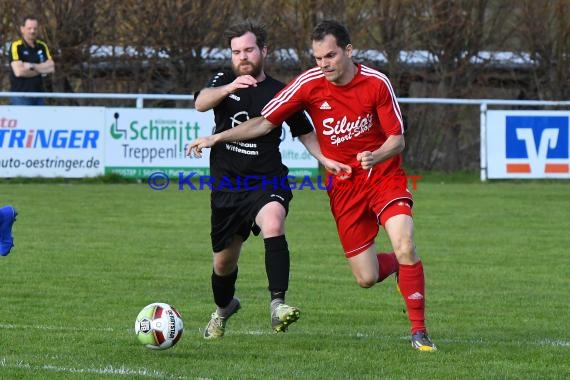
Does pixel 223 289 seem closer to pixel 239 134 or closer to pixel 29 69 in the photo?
pixel 239 134

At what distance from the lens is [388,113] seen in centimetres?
743

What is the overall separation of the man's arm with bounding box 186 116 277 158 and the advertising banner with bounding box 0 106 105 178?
36.5 ft

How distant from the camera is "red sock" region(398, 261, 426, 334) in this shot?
23.6ft

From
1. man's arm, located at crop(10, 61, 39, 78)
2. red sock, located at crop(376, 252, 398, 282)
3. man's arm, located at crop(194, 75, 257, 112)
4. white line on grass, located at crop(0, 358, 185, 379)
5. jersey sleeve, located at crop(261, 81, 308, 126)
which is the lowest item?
man's arm, located at crop(10, 61, 39, 78)

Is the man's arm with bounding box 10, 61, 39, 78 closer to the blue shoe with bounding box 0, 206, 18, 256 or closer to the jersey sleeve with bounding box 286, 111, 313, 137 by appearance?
the blue shoe with bounding box 0, 206, 18, 256

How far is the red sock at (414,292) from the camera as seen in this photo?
7.19 meters

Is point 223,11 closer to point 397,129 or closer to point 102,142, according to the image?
point 102,142

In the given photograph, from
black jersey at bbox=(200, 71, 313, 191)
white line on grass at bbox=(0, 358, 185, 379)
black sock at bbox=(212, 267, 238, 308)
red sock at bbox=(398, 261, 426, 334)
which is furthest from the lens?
black sock at bbox=(212, 267, 238, 308)

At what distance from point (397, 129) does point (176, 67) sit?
1663 cm

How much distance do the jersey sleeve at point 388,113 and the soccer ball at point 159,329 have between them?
167 cm

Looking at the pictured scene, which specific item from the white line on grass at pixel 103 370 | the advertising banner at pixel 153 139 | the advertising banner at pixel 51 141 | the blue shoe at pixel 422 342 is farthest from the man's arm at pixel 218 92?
the advertising banner at pixel 153 139

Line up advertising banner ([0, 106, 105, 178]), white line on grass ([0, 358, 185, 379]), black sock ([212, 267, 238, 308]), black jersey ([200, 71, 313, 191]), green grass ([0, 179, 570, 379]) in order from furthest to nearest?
advertising banner ([0, 106, 105, 178]), black sock ([212, 267, 238, 308]), black jersey ([200, 71, 313, 191]), green grass ([0, 179, 570, 379]), white line on grass ([0, 358, 185, 379])

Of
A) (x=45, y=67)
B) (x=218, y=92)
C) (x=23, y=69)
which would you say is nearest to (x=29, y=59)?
(x=23, y=69)

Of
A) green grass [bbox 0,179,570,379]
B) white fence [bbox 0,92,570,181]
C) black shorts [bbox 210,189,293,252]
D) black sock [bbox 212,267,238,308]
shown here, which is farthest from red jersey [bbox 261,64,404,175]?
white fence [bbox 0,92,570,181]
